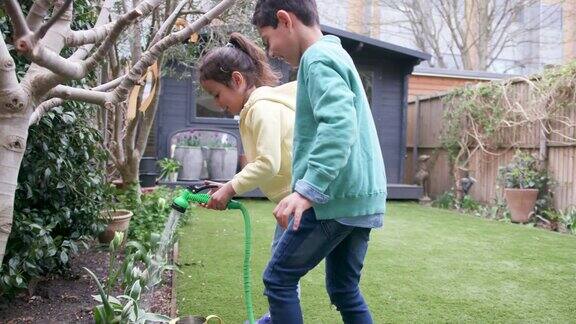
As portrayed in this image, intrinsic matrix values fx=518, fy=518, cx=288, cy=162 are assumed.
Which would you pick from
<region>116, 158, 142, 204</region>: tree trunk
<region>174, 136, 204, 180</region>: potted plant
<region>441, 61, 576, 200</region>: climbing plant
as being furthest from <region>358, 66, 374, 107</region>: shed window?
<region>116, 158, 142, 204</region>: tree trunk

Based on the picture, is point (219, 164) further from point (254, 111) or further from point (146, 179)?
point (254, 111)

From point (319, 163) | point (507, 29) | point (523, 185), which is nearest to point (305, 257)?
point (319, 163)

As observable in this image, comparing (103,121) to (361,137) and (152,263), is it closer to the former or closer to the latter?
(152,263)

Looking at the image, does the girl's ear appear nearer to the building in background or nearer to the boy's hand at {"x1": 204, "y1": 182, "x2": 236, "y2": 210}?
the boy's hand at {"x1": 204, "y1": 182, "x2": 236, "y2": 210}

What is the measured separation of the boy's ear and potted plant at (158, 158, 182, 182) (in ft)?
21.8

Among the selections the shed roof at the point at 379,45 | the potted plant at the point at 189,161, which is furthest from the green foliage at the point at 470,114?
the potted plant at the point at 189,161

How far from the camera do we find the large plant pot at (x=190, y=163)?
27.9 feet

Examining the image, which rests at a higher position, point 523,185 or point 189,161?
point 189,161

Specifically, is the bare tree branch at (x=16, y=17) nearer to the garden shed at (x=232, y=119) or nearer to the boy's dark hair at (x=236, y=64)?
the boy's dark hair at (x=236, y=64)

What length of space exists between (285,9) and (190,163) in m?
6.94

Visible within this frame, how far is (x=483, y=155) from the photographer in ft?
27.3

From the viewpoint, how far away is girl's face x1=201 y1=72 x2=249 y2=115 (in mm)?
2265

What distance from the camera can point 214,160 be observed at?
8586 mm

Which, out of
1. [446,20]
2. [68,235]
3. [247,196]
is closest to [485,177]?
[247,196]
